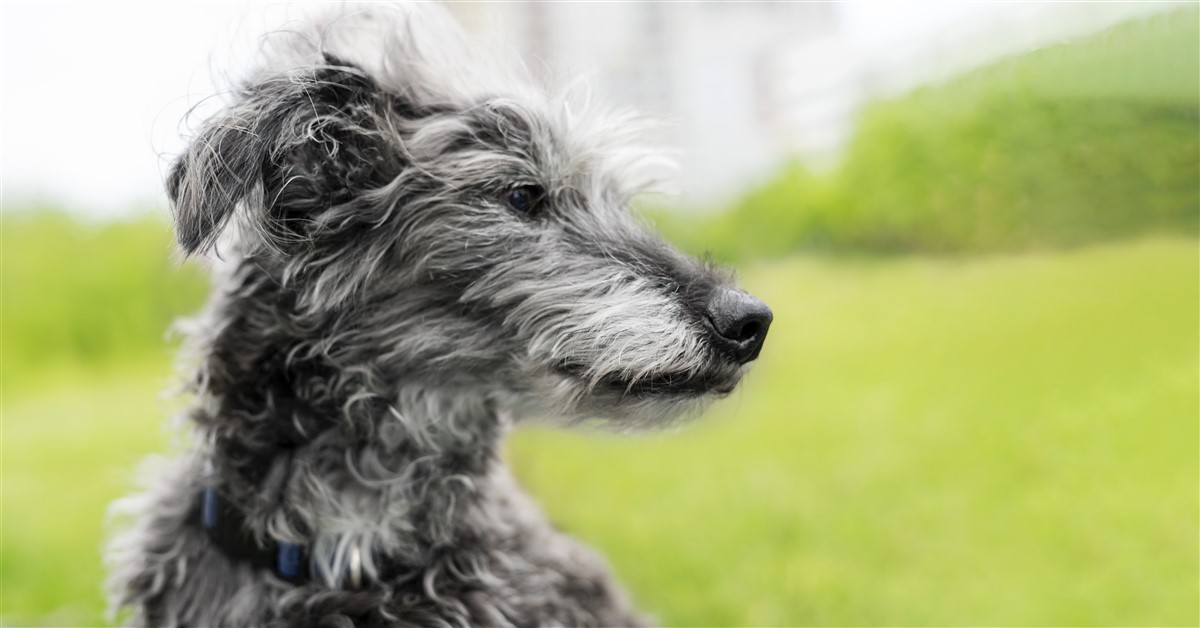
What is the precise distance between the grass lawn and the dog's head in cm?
46

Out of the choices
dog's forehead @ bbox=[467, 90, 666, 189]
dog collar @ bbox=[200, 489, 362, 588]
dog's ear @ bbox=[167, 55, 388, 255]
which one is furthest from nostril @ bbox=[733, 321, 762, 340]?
dog collar @ bbox=[200, 489, 362, 588]

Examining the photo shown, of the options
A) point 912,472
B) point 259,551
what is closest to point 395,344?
point 259,551

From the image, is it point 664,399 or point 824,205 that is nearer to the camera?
point 664,399

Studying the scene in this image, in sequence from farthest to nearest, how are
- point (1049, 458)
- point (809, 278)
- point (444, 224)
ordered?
point (809, 278) < point (1049, 458) < point (444, 224)

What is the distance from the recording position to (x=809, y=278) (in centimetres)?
937

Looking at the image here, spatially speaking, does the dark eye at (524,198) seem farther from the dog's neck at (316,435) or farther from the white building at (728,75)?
the white building at (728,75)

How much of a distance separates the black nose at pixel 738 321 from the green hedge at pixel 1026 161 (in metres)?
0.75

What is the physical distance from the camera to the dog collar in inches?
86.5

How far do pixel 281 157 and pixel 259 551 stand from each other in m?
1.04

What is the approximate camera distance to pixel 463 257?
2182mm

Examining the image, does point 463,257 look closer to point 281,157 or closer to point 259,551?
point 281,157

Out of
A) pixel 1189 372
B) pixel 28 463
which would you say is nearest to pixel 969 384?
pixel 1189 372

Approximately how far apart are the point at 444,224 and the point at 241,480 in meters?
0.87

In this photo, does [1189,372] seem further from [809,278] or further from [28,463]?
[28,463]
